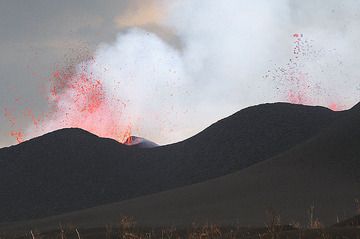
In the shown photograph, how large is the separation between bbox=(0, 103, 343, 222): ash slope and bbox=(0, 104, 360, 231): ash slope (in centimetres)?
1338

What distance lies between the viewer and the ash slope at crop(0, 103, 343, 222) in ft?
217

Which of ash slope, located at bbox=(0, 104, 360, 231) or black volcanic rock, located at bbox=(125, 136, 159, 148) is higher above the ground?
black volcanic rock, located at bbox=(125, 136, 159, 148)

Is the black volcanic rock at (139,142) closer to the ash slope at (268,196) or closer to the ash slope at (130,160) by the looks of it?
the ash slope at (130,160)

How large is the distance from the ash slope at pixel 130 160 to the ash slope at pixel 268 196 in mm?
13382

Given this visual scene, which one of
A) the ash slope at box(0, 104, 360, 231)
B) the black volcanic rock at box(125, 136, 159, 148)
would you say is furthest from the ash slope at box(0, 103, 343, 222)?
the ash slope at box(0, 104, 360, 231)

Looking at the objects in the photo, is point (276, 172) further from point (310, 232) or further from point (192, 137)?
point (310, 232)

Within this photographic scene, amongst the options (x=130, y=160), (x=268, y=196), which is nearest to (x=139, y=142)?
(x=130, y=160)

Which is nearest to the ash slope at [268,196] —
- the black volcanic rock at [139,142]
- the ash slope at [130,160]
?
the ash slope at [130,160]

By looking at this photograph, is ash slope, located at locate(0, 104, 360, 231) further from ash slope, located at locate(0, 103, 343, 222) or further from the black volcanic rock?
the black volcanic rock

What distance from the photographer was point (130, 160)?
250 feet

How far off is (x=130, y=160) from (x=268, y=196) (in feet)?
128

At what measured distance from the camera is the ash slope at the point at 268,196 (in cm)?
3312

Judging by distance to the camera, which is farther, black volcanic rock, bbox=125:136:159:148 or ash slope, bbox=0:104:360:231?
black volcanic rock, bbox=125:136:159:148

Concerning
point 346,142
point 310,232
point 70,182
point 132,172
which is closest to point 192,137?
point 132,172
